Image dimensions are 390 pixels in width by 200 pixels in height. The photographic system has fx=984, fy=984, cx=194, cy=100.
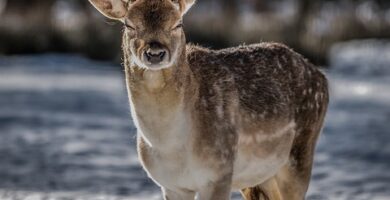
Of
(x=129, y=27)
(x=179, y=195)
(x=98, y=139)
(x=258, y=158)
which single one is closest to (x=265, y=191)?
(x=258, y=158)

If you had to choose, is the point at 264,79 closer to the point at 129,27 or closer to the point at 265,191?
the point at 265,191

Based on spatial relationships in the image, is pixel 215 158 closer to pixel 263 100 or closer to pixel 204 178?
pixel 204 178

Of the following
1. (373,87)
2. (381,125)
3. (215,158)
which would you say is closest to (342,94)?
(373,87)

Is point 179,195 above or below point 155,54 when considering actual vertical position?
below

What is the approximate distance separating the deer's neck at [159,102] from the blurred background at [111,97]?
A: 3.56 metres

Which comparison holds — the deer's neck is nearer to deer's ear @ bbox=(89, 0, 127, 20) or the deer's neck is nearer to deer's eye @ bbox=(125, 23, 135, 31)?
deer's eye @ bbox=(125, 23, 135, 31)

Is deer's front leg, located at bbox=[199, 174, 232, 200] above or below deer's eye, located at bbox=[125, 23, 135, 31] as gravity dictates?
below

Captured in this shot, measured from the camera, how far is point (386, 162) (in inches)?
550

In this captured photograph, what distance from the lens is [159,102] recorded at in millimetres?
7195

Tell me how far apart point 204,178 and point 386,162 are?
23.8 feet

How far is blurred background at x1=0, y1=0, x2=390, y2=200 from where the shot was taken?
498 inches

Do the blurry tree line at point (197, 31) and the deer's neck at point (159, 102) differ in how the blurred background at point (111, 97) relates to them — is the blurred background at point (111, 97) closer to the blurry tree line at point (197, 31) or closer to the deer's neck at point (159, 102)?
the blurry tree line at point (197, 31)

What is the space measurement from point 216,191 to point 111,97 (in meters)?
14.2

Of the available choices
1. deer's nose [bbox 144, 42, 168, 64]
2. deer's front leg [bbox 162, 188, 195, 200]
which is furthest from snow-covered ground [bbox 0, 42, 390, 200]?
deer's nose [bbox 144, 42, 168, 64]
